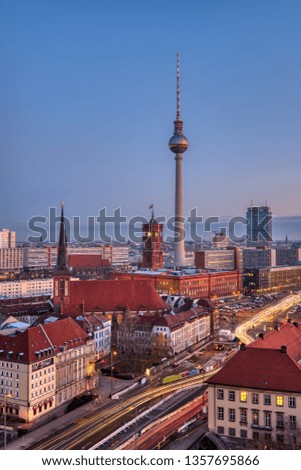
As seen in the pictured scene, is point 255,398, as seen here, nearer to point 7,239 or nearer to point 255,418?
point 255,418

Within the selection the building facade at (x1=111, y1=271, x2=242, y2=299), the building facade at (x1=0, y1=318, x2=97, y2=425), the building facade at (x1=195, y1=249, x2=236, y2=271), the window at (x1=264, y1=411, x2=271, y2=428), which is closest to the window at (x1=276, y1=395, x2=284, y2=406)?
the window at (x1=264, y1=411, x2=271, y2=428)

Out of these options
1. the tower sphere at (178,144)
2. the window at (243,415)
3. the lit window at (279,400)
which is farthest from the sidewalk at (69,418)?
the tower sphere at (178,144)

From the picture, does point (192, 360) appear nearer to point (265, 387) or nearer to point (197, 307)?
point (197, 307)

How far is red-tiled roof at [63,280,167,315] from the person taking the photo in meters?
53.9

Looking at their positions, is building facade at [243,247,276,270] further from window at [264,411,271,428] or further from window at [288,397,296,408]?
window at [288,397,296,408]

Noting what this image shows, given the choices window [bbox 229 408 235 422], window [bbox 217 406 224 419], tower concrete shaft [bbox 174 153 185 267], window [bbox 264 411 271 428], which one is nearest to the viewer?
window [bbox 264 411 271 428]

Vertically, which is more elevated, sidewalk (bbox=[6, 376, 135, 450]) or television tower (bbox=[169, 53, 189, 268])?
television tower (bbox=[169, 53, 189, 268])

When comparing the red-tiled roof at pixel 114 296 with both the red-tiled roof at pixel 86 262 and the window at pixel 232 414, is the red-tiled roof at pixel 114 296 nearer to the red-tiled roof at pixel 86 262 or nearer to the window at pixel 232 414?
the window at pixel 232 414

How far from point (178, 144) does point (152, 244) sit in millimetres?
29225

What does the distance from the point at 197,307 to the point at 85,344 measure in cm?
1917

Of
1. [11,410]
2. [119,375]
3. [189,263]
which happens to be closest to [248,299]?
[119,375]

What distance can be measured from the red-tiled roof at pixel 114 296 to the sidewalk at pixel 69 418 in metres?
15.8

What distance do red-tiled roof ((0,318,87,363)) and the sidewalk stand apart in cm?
384

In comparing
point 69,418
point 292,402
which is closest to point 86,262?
point 69,418
